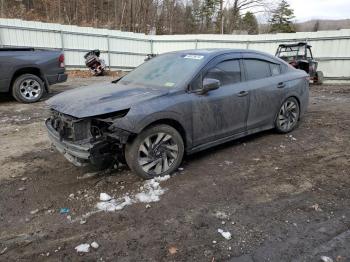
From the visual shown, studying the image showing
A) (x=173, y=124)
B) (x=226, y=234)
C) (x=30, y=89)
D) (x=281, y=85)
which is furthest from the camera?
(x=30, y=89)

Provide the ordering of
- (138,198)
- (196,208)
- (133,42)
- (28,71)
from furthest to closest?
(133,42)
(28,71)
(138,198)
(196,208)

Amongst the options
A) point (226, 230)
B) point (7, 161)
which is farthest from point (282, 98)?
point (7, 161)

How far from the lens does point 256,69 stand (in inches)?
216

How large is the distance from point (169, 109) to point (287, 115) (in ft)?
9.79

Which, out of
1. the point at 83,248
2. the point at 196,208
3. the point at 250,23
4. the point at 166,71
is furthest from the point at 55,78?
the point at 250,23

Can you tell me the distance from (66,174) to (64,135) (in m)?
0.68

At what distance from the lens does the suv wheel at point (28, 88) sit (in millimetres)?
8922

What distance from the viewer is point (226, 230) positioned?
10.6 ft

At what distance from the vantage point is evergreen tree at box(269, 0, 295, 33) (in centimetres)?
4806

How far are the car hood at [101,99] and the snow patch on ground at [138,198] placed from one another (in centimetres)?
101

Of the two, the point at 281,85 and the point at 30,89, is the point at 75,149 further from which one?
the point at 30,89

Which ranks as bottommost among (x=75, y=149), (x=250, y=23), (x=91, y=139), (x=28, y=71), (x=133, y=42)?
(x=75, y=149)

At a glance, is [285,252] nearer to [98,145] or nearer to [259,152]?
[98,145]

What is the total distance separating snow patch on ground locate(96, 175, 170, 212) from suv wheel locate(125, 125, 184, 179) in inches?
6.8
